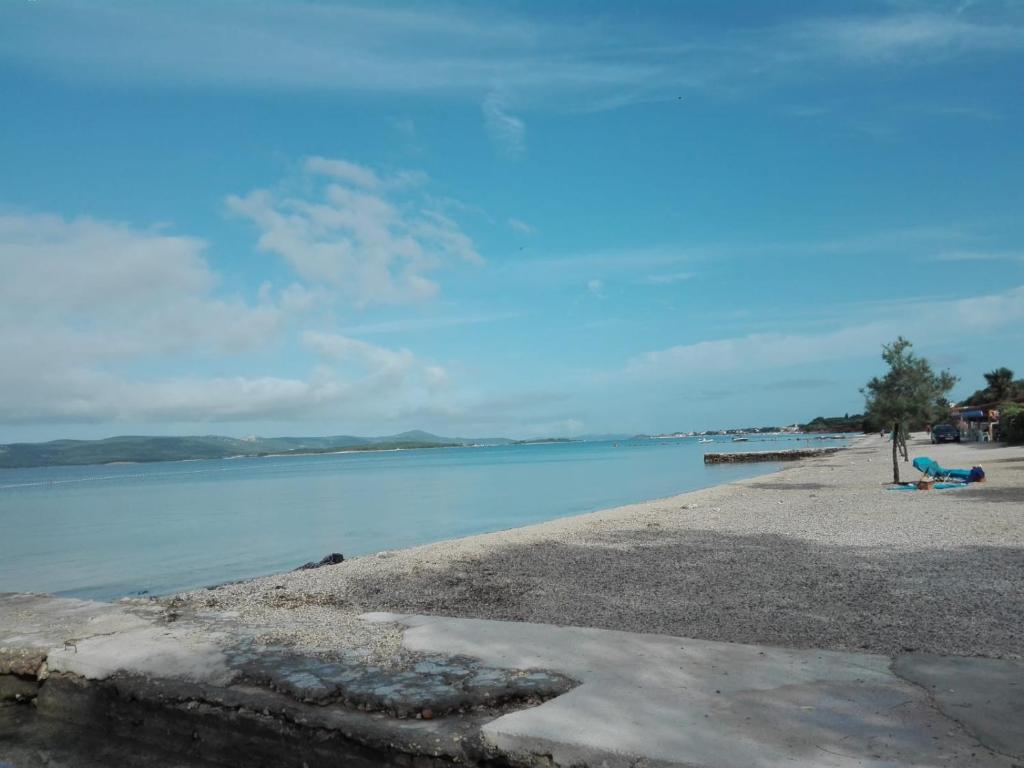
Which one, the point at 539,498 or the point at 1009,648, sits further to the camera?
the point at 539,498

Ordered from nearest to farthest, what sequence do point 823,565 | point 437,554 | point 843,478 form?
point 823,565, point 437,554, point 843,478

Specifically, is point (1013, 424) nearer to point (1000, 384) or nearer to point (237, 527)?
point (237, 527)

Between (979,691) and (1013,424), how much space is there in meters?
45.6

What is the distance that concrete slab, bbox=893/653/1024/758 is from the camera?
4070 millimetres

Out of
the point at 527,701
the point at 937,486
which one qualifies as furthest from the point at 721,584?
the point at 937,486

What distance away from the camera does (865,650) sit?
237 inches

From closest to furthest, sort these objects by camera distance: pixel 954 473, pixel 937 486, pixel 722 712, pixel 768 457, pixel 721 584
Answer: pixel 722 712, pixel 721 584, pixel 937 486, pixel 954 473, pixel 768 457

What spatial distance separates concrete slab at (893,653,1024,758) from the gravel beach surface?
0.60m

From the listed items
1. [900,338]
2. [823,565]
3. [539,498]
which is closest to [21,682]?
[823,565]

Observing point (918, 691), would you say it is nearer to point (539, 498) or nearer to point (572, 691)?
point (572, 691)

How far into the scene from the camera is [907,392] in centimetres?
2280

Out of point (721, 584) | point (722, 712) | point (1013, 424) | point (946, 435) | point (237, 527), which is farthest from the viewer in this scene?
point (946, 435)

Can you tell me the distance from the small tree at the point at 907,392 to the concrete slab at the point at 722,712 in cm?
1914

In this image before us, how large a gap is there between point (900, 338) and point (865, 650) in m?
19.4
